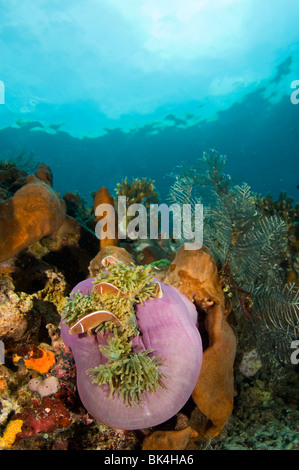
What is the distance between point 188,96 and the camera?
1603 inches

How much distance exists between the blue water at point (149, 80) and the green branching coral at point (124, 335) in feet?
65.7

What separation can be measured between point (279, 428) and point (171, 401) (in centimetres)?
254

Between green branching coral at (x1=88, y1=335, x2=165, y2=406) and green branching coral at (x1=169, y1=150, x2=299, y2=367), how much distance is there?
1.61m

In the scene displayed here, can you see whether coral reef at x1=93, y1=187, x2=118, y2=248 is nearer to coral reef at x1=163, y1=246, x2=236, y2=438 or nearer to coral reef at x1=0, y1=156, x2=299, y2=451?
coral reef at x1=0, y1=156, x2=299, y2=451

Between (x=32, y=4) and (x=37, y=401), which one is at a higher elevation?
(x=32, y=4)

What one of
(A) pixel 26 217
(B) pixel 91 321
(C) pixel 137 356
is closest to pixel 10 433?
(B) pixel 91 321

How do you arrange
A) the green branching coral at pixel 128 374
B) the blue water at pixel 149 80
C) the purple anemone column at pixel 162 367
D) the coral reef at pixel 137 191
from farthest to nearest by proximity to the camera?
the blue water at pixel 149 80, the coral reef at pixel 137 191, the purple anemone column at pixel 162 367, the green branching coral at pixel 128 374

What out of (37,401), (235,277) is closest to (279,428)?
(235,277)

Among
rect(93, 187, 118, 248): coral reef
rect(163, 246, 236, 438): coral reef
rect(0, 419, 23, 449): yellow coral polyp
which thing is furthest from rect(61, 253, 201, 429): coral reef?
rect(93, 187, 118, 248): coral reef

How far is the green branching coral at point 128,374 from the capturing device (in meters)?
1.98

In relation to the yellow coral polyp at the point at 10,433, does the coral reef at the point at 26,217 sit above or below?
above

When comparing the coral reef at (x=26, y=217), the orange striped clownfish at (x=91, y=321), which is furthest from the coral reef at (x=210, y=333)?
the coral reef at (x=26, y=217)

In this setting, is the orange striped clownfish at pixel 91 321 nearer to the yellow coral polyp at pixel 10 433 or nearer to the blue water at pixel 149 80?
the yellow coral polyp at pixel 10 433

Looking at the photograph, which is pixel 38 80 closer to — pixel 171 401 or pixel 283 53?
pixel 283 53
